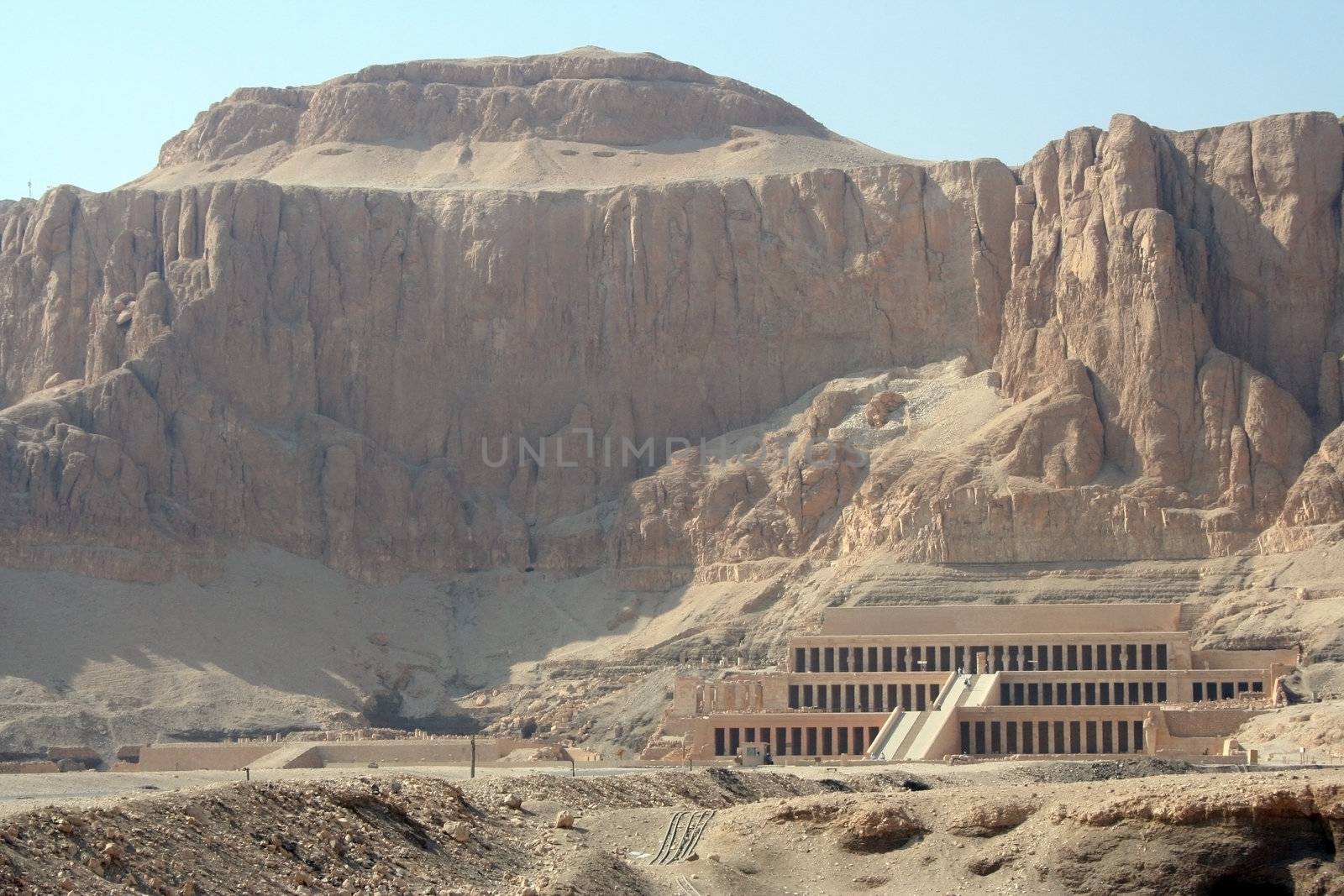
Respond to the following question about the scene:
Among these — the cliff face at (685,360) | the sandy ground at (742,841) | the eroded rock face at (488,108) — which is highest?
the eroded rock face at (488,108)

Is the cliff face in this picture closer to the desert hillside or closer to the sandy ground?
the desert hillside

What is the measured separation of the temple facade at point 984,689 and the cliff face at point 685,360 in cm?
607

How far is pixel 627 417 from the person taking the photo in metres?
140

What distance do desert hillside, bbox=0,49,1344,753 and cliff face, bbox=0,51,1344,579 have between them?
201 mm

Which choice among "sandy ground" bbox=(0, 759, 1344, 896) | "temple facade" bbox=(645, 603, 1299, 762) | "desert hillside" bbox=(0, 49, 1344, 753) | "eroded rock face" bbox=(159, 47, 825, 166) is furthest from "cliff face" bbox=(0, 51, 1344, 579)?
"sandy ground" bbox=(0, 759, 1344, 896)

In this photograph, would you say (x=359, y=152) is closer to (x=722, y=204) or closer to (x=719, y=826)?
(x=722, y=204)

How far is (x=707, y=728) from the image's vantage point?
4183 inches

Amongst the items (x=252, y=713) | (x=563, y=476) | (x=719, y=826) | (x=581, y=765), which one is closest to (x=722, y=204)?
(x=563, y=476)

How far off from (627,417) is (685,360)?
443 centimetres

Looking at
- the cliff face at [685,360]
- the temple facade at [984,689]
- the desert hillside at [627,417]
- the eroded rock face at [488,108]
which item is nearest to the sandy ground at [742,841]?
the temple facade at [984,689]

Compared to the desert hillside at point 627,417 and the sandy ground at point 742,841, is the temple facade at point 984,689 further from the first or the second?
the sandy ground at point 742,841

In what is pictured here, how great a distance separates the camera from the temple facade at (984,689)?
337ft

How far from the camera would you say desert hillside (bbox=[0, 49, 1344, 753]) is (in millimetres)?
119000

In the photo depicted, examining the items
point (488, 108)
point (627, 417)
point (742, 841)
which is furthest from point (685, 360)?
point (742, 841)
